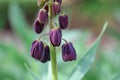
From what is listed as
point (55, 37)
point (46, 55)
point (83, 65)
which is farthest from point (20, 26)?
point (55, 37)

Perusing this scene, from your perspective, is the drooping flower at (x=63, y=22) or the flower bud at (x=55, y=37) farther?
the drooping flower at (x=63, y=22)

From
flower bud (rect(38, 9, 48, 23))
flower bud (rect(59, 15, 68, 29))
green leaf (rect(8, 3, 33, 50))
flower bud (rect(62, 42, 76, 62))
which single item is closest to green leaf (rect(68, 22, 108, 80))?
flower bud (rect(62, 42, 76, 62))

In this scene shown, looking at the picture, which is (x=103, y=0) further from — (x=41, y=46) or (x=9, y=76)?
(x=41, y=46)

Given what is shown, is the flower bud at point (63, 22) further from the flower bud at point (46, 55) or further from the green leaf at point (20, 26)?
the green leaf at point (20, 26)

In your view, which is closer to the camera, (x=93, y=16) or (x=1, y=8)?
(x=93, y=16)

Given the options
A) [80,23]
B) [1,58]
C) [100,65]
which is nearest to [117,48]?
[100,65]

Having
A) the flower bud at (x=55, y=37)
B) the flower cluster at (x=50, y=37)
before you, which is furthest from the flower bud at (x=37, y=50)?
the flower bud at (x=55, y=37)

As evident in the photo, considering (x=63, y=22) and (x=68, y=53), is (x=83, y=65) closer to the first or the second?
(x=68, y=53)

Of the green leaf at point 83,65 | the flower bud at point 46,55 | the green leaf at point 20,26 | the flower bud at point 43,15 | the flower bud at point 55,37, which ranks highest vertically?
the flower bud at point 43,15

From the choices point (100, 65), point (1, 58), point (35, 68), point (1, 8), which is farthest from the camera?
point (1, 8)

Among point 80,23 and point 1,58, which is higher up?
point 1,58

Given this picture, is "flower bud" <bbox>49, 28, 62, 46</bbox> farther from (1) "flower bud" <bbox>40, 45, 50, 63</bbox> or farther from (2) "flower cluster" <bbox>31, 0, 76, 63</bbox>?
(1) "flower bud" <bbox>40, 45, 50, 63</bbox>
